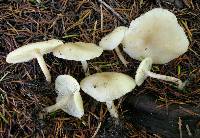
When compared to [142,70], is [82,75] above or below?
below

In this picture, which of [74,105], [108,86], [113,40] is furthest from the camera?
[113,40]

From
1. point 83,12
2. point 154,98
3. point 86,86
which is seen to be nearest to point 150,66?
Result: point 154,98

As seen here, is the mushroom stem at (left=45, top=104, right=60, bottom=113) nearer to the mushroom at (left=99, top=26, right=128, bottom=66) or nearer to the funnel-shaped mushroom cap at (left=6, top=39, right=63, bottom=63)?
the funnel-shaped mushroom cap at (left=6, top=39, right=63, bottom=63)

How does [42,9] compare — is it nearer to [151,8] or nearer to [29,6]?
[29,6]

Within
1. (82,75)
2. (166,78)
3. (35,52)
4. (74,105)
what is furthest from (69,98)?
(166,78)

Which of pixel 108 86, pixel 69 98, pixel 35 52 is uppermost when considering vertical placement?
pixel 35 52

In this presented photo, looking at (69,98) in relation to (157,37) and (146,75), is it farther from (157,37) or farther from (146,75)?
(157,37)

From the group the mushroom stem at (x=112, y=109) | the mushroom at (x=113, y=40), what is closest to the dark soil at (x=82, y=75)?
the mushroom stem at (x=112, y=109)

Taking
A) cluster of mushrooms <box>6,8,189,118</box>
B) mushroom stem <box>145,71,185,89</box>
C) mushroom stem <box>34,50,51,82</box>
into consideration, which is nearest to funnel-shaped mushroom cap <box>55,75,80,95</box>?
cluster of mushrooms <box>6,8,189,118</box>
